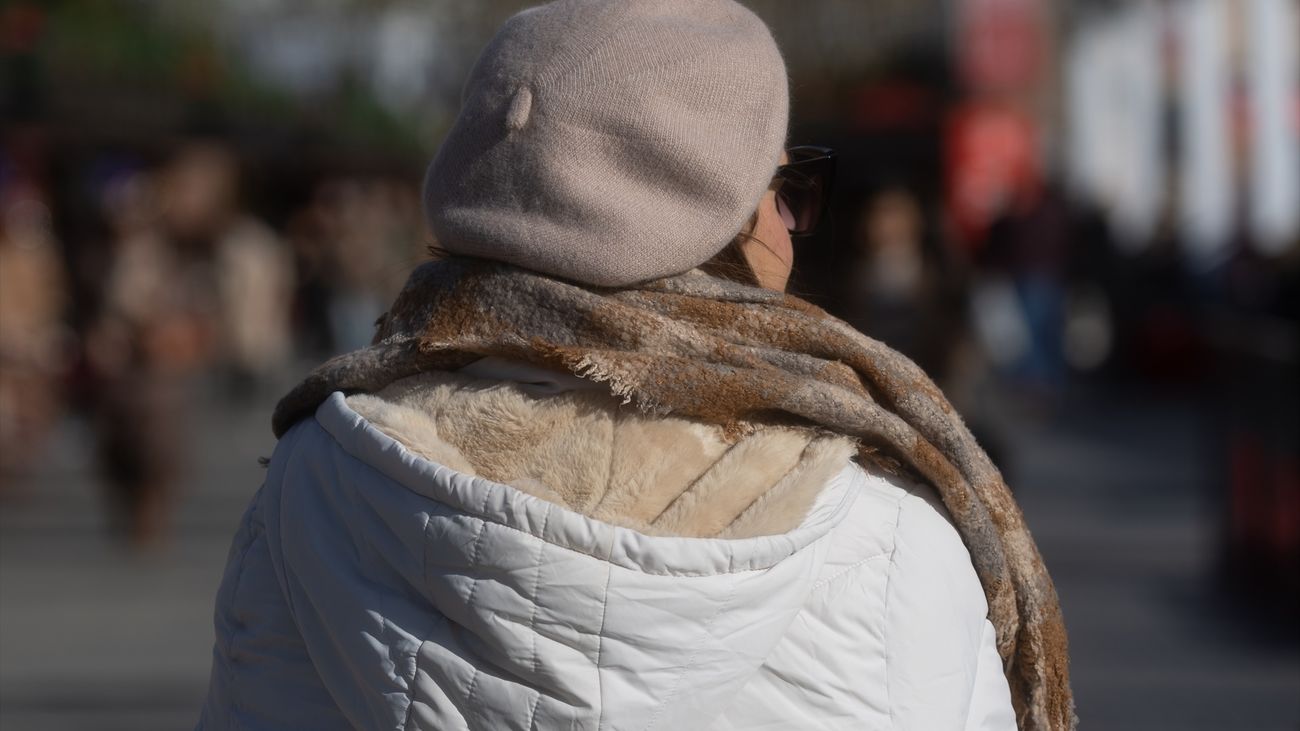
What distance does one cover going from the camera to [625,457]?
168 cm

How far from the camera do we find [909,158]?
2564 cm

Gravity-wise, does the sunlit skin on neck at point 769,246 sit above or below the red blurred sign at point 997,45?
below

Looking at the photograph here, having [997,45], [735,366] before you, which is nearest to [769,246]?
[735,366]

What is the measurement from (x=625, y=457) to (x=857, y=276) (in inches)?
231

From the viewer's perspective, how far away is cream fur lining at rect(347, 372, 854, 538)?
165 cm

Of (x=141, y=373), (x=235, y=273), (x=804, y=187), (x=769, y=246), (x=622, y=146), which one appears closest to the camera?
(x=622, y=146)

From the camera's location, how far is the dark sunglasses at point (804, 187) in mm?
1989

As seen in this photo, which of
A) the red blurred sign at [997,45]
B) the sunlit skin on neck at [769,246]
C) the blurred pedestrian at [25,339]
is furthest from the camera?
the red blurred sign at [997,45]

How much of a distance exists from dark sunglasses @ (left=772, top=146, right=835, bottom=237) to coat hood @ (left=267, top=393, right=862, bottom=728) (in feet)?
1.45

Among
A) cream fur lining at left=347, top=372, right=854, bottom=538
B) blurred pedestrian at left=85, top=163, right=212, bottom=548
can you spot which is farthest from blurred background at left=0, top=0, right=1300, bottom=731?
cream fur lining at left=347, top=372, right=854, bottom=538

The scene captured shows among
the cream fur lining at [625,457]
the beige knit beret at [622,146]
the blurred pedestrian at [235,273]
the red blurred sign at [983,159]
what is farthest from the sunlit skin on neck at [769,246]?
the red blurred sign at [983,159]

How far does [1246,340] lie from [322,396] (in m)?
7.89

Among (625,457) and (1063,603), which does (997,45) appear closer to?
(1063,603)

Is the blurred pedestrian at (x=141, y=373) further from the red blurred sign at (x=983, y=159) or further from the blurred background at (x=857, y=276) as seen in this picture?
the red blurred sign at (x=983, y=159)
